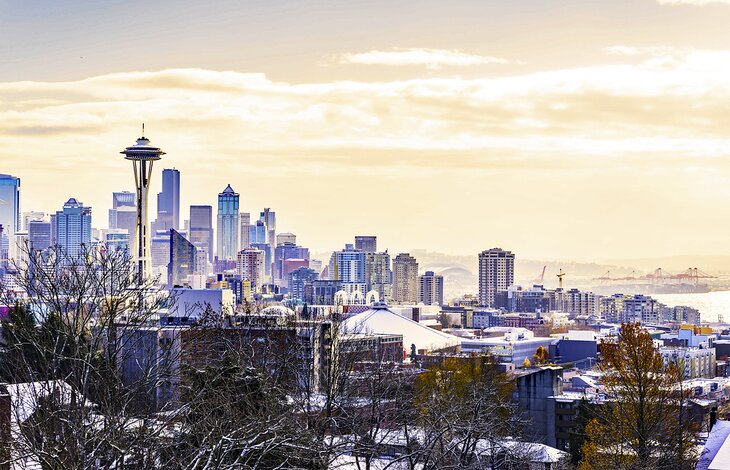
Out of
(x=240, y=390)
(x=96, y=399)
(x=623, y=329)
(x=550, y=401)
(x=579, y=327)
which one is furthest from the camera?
(x=579, y=327)

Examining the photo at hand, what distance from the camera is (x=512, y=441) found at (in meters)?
24.8

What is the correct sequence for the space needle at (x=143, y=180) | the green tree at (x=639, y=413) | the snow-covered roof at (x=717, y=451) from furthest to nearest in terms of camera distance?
the space needle at (x=143, y=180)
the green tree at (x=639, y=413)
the snow-covered roof at (x=717, y=451)

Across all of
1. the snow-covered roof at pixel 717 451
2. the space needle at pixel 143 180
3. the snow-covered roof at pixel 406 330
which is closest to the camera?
the snow-covered roof at pixel 717 451

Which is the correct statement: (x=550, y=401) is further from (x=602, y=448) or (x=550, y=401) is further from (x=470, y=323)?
(x=470, y=323)

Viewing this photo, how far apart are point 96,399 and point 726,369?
265 feet

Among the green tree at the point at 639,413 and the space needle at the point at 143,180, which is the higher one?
the space needle at the point at 143,180

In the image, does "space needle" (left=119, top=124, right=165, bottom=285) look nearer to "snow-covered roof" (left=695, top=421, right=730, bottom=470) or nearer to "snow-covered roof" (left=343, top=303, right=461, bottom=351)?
"snow-covered roof" (left=343, top=303, right=461, bottom=351)

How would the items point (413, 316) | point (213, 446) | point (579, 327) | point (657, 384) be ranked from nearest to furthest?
1. point (213, 446)
2. point (657, 384)
3. point (413, 316)
4. point (579, 327)

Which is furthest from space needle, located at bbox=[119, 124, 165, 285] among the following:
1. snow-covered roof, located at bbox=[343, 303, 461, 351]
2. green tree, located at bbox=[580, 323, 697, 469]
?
green tree, located at bbox=[580, 323, 697, 469]

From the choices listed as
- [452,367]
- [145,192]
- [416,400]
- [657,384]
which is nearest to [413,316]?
[145,192]

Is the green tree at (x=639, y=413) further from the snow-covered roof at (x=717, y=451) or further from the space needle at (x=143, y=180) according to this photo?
the space needle at (x=143, y=180)

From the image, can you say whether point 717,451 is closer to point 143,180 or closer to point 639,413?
point 639,413

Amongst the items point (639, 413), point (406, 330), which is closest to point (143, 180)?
point (406, 330)

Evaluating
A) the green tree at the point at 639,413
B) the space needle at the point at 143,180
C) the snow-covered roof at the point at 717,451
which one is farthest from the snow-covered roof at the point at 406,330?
the green tree at the point at 639,413
